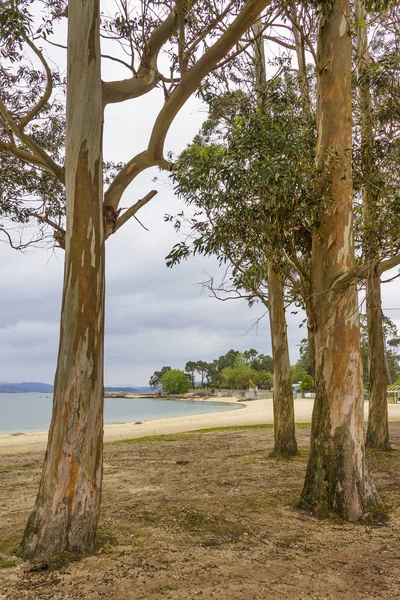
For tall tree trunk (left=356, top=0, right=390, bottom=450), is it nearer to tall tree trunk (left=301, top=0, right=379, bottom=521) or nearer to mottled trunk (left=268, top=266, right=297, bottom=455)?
mottled trunk (left=268, top=266, right=297, bottom=455)

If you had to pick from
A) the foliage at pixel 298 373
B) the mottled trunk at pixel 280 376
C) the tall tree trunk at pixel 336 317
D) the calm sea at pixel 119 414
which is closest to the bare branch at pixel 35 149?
the tall tree trunk at pixel 336 317

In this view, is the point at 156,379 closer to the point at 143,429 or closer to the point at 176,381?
the point at 176,381

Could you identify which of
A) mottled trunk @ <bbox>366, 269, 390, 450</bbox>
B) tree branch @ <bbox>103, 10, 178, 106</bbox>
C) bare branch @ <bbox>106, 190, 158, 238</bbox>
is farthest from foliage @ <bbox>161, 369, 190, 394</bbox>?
bare branch @ <bbox>106, 190, 158, 238</bbox>

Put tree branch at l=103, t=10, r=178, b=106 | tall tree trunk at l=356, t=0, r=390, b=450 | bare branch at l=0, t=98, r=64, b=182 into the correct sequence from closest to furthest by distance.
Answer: tree branch at l=103, t=10, r=178, b=106 → bare branch at l=0, t=98, r=64, b=182 → tall tree trunk at l=356, t=0, r=390, b=450

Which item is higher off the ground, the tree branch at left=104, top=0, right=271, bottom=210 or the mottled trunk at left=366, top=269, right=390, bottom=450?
the tree branch at left=104, top=0, right=271, bottom=210

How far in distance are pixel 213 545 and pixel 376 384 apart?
6.82m

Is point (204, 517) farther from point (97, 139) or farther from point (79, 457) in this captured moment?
point (97, 139)

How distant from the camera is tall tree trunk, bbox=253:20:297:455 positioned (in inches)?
361

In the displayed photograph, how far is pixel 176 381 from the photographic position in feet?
326

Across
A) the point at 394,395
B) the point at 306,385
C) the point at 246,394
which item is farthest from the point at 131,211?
the point at 246,394

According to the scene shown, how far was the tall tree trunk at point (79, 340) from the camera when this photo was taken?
4.09 meters

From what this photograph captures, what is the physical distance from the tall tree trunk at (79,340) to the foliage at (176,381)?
315 feet

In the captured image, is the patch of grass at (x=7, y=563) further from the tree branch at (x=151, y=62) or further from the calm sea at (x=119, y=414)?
the calm sea at (x=119, y=414)

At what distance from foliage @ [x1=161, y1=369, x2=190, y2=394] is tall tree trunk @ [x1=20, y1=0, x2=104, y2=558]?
3779 inches
